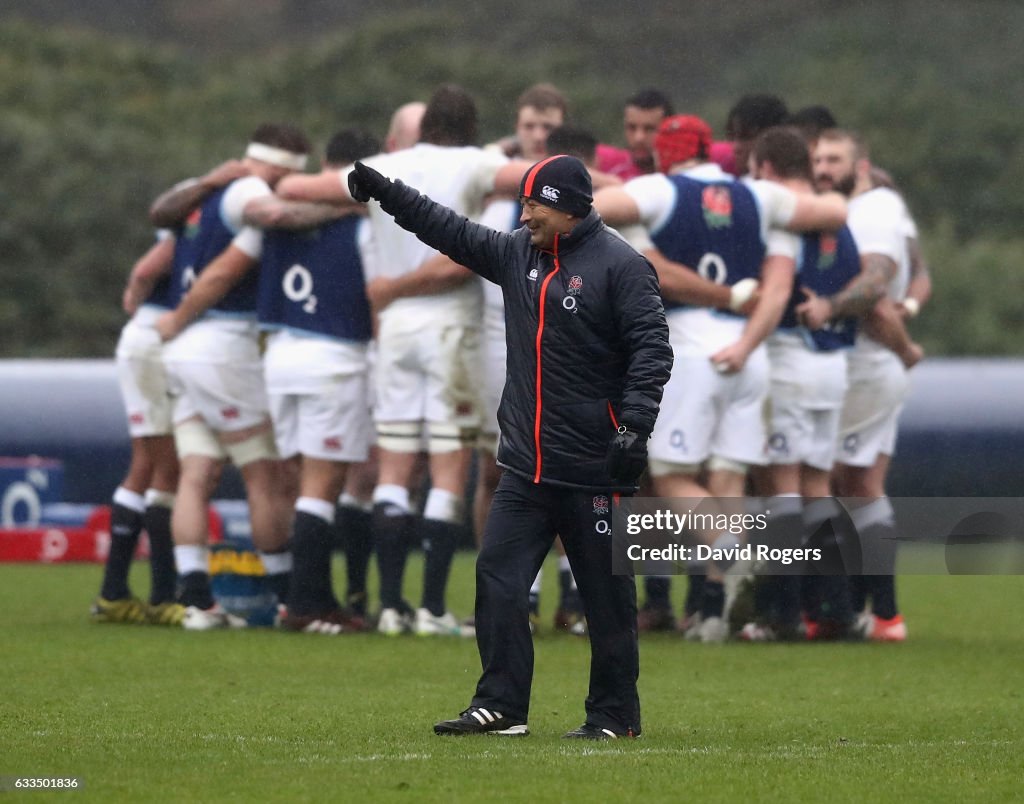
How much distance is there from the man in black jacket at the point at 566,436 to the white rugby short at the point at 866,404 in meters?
4.50

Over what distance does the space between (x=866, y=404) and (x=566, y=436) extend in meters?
4.65

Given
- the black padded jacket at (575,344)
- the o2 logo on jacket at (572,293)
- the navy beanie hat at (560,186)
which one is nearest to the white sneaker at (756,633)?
the black padded jacket at (575,344)

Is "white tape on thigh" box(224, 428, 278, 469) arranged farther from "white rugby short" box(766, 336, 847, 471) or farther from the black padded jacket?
the black padded jacket

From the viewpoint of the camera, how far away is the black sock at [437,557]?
1052cm

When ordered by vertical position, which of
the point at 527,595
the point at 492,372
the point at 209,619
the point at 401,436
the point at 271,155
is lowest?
the point at 209,619

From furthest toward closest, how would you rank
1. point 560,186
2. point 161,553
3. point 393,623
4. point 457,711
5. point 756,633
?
point 161,553 < point 756,633 < point 393,623 < point 457,711 < point 560,186

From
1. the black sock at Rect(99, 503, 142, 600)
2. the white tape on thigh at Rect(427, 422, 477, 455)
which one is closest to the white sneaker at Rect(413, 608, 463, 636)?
the white tape on thigh at Rect(427, 422, 477, 455)

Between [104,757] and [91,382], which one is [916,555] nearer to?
[91,382]

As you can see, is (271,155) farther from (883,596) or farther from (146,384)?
(883,596)

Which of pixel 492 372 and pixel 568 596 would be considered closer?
pixel 492 372

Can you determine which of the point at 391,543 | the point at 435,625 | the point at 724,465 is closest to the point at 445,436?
the point at 391,543

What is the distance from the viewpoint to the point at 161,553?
37.3 feet

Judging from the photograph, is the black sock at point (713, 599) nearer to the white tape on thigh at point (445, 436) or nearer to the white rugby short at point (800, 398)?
the white rugby short at point (800, 398)

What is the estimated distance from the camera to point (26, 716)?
292 inches
